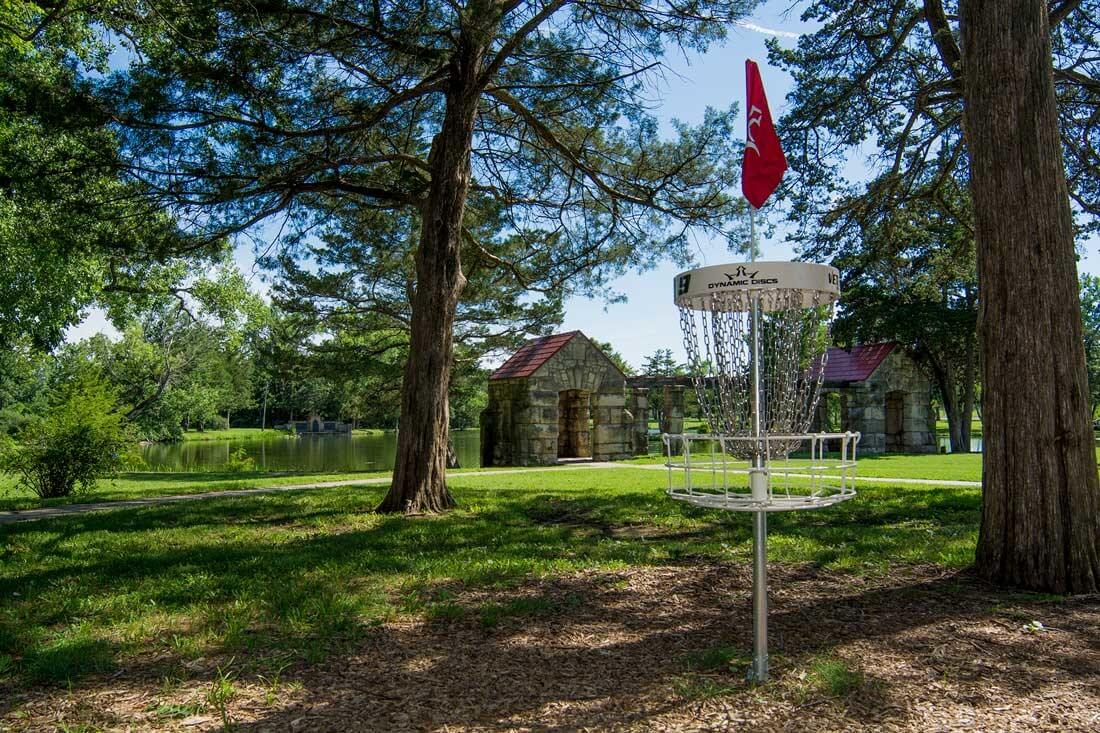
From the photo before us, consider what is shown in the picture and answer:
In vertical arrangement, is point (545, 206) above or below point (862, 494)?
above

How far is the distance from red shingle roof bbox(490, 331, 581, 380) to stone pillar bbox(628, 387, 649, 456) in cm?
303

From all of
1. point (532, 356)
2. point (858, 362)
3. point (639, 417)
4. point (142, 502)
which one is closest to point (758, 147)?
point (142, 502)

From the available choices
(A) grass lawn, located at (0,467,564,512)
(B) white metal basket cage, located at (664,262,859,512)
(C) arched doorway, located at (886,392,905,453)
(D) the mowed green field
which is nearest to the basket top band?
(B) white metal basket cage, located at (664,262,859,512)

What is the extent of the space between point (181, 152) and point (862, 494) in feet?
33.6

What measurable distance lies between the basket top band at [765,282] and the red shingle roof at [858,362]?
2008 centimetres

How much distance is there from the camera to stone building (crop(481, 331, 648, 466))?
63.7ft

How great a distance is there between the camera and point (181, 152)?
8797mm

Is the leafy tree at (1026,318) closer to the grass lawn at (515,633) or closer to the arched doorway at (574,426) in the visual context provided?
the grass lawn at (515,633)

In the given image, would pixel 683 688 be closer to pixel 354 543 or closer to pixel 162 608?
pixel 162 608

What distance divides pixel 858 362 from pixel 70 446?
21.3m

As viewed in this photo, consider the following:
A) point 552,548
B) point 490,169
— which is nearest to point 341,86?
point 490,169

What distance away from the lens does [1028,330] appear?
514 centimetres

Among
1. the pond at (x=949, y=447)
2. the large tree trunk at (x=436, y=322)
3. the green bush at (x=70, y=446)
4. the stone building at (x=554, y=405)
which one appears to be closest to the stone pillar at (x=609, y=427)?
the stone building at (x=554, y=405)

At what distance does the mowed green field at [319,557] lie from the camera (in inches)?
164
